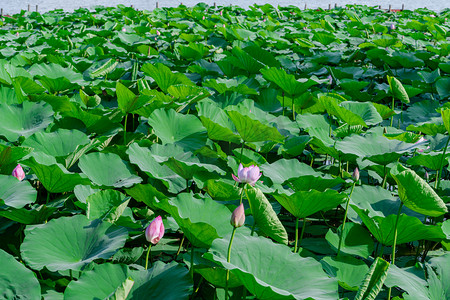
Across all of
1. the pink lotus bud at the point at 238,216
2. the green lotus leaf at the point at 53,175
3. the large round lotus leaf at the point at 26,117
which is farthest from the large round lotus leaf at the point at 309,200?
the large round lotus leaf at the point at 26,117

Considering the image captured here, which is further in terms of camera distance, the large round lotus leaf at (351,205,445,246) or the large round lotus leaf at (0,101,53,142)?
the large round lotus leaf at (0,101,53,142)

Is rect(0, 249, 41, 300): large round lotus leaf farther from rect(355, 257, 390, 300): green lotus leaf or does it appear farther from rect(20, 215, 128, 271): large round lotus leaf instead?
rect(355, 257, 390, 300): green lotus leaf

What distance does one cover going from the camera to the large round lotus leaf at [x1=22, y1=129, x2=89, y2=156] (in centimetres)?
174

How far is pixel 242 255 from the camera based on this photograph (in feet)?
3.72

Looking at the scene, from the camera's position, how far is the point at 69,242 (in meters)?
1.22

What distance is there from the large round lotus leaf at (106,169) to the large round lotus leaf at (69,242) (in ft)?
1.04

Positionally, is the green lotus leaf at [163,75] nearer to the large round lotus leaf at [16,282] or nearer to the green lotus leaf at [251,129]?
the green lotus leaf at [251,129]

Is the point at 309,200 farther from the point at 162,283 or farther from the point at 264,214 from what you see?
the point at 162,283

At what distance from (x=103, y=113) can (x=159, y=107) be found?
0.26 m

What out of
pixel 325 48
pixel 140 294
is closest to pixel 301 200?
pixel 140 294

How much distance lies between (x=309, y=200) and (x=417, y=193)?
29 cm

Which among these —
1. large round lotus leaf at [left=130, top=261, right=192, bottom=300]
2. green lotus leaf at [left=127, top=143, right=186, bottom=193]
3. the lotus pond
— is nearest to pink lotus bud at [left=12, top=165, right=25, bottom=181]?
the lotus pond

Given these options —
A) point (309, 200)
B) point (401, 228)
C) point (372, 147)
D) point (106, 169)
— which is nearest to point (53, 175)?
point (106, 169)

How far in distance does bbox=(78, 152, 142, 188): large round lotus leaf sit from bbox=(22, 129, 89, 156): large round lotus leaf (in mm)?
171
